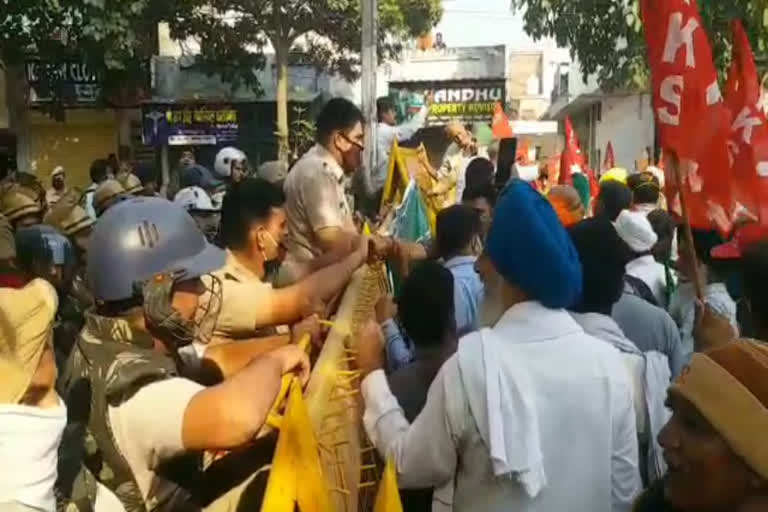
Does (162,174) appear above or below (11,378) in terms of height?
below

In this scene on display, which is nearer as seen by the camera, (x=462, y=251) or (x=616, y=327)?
(x=616, y=327)

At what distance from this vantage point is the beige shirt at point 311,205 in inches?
196

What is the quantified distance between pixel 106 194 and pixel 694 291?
15.2 feet

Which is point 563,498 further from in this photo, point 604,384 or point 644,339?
point 644,339

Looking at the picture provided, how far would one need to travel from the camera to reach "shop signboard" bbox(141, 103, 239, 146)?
28406 millimetres

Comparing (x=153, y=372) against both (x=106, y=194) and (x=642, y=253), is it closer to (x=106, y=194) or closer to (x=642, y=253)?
(x=642, y=253)

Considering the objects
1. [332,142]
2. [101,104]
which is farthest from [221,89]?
[332,142]

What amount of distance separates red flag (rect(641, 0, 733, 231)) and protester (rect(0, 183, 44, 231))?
13.5ft

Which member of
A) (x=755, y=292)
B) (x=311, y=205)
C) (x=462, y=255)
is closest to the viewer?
(x=755, y=292)

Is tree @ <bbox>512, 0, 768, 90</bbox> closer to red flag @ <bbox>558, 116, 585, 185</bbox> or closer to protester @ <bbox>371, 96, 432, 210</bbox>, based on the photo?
red flag @ <bbox>558, 116, 585, 185</bbox>

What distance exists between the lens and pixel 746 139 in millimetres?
4980

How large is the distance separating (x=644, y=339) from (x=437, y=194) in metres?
3.35

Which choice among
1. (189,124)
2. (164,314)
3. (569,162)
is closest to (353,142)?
(164,314)

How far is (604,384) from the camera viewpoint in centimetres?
292
